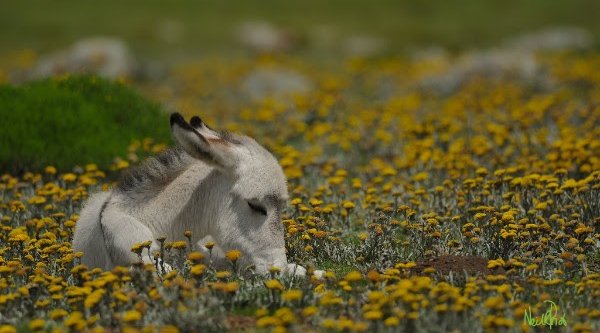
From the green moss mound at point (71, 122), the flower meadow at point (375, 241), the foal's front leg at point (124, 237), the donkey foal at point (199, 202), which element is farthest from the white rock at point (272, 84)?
the foal's front leg at point (124, 237)

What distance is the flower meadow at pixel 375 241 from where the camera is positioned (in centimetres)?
696

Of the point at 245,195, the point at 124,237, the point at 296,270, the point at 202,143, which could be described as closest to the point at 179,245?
the point at 124,237

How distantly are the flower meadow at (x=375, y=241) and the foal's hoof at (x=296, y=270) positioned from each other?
0.08 m

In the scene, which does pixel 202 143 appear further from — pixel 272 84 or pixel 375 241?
pixel 272 84

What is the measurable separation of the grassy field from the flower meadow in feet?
81.9

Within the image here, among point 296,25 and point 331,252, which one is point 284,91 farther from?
point 296,25

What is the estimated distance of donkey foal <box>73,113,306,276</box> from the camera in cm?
818

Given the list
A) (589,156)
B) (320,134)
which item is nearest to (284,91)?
(320,134)

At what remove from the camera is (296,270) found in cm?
828

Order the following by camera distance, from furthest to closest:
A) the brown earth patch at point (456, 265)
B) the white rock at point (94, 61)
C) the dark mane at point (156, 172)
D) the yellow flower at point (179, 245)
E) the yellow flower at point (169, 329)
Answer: the white rock at point (94, 61)
the dark mane at point (156, 172)
the brown earth patch at point (456, 265)
the yellow flower at point (179, 245)
the yellow flower at point (169, 329)

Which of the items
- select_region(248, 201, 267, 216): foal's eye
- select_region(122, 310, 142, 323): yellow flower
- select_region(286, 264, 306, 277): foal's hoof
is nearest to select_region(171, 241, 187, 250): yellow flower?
select_region(248, 201, 267, 216): foal's eye

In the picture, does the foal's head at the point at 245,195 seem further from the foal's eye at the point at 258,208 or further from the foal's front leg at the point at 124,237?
the foal's front leg at the point at 124,237

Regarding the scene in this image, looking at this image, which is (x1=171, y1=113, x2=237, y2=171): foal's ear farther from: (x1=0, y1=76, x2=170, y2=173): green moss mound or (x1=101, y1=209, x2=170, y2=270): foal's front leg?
(x1=0, y1=76, x2=170, y2=173): green moss mound

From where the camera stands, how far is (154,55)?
1539 inches
